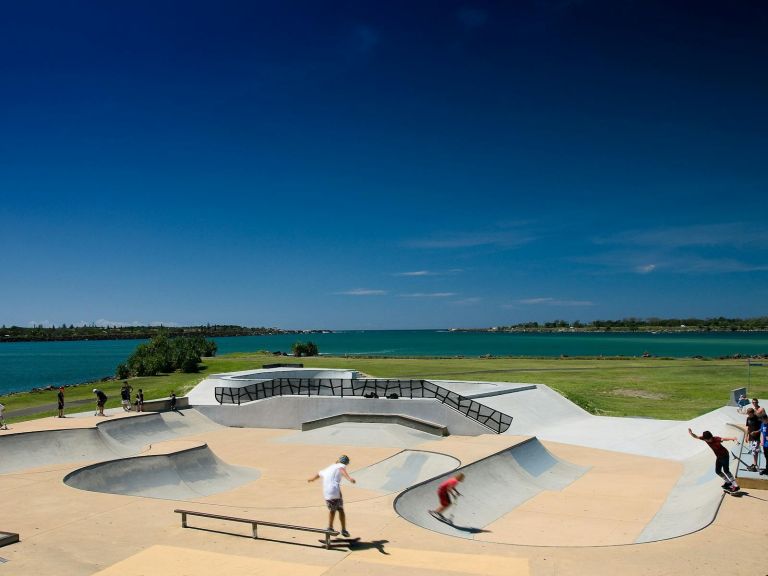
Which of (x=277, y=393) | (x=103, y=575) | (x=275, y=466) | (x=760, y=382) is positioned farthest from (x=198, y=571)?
(x=760, y=382)

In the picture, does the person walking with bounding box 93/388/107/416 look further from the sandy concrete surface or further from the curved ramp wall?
the sandy concrete surface

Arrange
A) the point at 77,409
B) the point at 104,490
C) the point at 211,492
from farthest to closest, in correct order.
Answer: the point at 77,409 < the point at 211,492 < the point at 104,490

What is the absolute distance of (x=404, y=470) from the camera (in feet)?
60.5

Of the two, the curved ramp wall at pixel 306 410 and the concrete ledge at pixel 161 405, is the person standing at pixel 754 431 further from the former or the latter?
the concrete ledge at pixel 161 405

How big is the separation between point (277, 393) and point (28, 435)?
14887 mm

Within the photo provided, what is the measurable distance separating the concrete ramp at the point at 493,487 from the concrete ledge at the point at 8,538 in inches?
286

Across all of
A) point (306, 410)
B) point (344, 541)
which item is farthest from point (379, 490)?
point (306, 410)

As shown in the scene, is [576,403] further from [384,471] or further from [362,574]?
[362,574]

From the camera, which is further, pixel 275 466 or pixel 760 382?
pixel 760 382

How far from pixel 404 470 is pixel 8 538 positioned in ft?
→ 36.0

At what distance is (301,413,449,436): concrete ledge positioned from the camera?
2616 centimetres

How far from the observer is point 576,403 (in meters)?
34.1

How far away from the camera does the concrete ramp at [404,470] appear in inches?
678

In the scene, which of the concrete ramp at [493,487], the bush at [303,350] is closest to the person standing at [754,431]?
the concrete ramp at [493,487]
